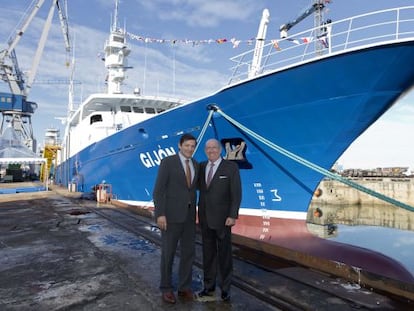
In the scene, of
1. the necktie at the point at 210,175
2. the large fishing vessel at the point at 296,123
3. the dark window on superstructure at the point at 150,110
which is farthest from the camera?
the dark window on superstructure at the point at 150,110

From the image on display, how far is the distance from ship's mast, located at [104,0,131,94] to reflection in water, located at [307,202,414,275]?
1206 cm

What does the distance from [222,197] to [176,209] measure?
0.45m

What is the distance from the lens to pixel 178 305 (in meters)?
2.94

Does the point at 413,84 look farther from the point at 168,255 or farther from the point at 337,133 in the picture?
the point at 168,255

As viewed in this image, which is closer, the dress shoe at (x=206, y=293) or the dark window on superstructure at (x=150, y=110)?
the dress shoe at (x=206, y=293)

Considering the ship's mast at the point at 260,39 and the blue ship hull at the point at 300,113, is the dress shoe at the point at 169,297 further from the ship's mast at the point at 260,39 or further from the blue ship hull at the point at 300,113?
the ship's mast at the point at 260,39

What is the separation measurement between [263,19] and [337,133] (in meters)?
4.01

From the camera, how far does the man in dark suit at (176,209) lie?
3.02 metres

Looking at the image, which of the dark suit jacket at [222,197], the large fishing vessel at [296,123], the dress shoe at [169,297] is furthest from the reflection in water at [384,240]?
the dress shoe at [169,297]

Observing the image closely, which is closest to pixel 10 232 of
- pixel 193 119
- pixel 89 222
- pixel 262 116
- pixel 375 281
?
pixel 89 222

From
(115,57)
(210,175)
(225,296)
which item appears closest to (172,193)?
(210,175)

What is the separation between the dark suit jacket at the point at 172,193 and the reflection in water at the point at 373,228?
359 inches

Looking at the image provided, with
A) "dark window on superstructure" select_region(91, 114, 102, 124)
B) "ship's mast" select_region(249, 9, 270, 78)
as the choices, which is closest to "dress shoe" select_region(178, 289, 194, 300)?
"ship's mast" select_region(249, 9, 270, 78)

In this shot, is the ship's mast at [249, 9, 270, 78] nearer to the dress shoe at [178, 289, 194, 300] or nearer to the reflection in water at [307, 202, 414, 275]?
the dress shoe at [178, 289, 194, 300]
